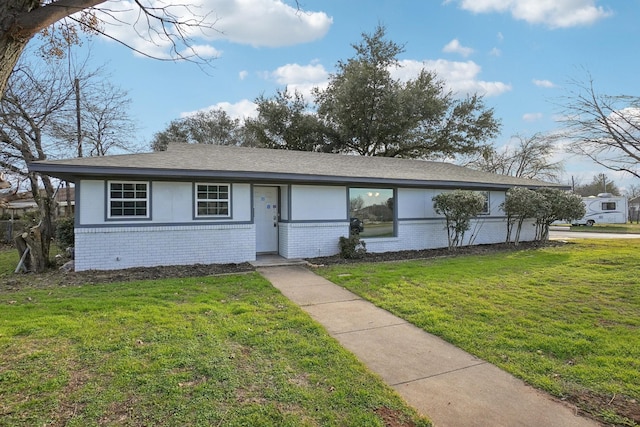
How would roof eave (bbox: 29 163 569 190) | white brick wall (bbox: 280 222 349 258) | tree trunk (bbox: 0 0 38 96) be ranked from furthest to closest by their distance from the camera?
white brick wall (bbox: 280 222 349 258)
roof eave (bbox: 29 163 569 190)
tree trunk (bbox: 0 0 38 96)

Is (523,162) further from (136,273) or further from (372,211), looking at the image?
(136,273)

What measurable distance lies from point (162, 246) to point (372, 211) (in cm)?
635

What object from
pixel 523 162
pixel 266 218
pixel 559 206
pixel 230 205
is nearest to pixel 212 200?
pixel 230 205

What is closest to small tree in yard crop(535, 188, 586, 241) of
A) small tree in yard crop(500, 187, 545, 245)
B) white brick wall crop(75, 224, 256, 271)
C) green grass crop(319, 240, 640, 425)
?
small tree in yard crop(500, 187, 545, 245)

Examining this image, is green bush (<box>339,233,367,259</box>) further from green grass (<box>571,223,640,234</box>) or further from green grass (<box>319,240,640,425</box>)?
green grass (<box>571,223,640,234</box>)

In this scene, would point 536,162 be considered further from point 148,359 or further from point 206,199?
point 148,359

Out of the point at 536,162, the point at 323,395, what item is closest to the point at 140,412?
the point at 323,395

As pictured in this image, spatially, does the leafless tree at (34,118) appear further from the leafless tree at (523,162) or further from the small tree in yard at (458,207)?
the leafless tree at (523,162)

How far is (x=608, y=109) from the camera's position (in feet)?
16.8

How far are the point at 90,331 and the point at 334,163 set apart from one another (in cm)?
970

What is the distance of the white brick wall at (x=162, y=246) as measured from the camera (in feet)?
27.1

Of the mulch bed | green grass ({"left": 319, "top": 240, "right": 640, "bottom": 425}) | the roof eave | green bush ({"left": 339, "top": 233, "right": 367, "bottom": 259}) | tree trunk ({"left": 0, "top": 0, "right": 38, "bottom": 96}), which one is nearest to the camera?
tree trunk ({"left": 0, "top": 0, "right": 38, "bottom": 96})

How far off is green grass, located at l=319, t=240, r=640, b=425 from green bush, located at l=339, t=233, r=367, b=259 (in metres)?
1.14

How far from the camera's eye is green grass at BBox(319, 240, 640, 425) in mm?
3441
